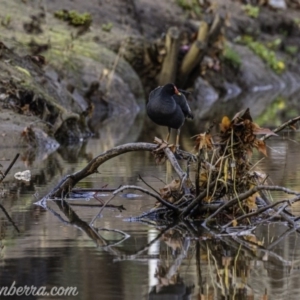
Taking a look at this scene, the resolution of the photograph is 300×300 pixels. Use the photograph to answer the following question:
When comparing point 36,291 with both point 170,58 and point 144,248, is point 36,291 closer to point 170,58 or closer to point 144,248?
point 144,248

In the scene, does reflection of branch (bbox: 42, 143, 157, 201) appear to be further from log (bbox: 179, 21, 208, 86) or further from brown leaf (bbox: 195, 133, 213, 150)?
log (bbox: 179, 21, 208, 86)

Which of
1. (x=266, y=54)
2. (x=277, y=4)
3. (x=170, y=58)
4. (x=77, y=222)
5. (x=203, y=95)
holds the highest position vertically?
(x=277, y=4)

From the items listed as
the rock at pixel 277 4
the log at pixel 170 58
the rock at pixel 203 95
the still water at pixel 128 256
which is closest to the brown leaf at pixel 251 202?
the still water at pixel 128 256

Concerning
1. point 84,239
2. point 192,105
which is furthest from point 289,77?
point 84,239

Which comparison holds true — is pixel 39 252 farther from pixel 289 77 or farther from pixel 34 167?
pixel 289 77

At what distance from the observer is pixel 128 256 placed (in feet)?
25.7

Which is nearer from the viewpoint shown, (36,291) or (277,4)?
(36,291)

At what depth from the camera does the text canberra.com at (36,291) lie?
21.5 feet

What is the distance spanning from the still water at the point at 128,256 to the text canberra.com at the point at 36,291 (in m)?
0.02

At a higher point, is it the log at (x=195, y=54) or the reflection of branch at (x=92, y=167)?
the log at (x=195, y=54)

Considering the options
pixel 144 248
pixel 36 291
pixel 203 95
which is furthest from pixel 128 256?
pixel 203 95

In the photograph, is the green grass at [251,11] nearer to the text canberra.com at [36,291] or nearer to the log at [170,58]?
the log at [170,58]

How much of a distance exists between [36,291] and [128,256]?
4.39 feet

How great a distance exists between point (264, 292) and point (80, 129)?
43.0 ft
